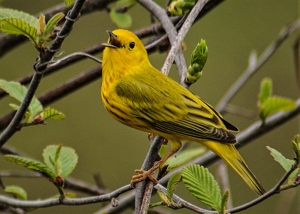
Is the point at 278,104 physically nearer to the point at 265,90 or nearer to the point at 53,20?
the point at 265,90

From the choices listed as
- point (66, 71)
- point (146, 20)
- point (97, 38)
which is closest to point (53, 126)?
point (66, 71)

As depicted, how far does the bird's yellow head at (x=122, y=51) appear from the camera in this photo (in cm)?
248

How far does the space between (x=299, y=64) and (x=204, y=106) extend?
87 centimetres

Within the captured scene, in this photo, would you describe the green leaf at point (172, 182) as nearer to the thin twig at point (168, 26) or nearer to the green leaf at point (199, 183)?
the green leaf at point (199, 183)

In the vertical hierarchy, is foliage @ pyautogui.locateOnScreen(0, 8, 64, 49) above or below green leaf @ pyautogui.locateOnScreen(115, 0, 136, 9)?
below

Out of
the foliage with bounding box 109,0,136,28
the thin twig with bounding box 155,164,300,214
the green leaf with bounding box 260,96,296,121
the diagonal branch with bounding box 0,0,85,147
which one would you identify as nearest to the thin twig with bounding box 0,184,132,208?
the thin twig with bounding box 155,164,300,214

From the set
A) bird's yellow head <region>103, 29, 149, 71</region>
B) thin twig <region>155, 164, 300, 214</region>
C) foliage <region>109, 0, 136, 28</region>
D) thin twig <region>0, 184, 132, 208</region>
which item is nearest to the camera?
thin twig <region>155, 164, 300, 214</region>

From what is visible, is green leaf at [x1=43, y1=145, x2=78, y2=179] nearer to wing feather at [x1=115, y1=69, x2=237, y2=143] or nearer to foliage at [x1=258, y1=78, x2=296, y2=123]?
wing feather at [x1=115, y1=69, x2=237, y2=143]

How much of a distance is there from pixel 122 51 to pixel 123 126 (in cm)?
315

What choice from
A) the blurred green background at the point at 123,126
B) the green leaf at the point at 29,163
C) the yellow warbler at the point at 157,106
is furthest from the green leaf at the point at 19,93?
the blurred green background at the point at 123,126

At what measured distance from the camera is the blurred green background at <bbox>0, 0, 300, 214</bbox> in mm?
5098

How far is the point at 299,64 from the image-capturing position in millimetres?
2701

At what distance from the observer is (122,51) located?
2531mm

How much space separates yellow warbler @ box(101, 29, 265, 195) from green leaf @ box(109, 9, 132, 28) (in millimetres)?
201
